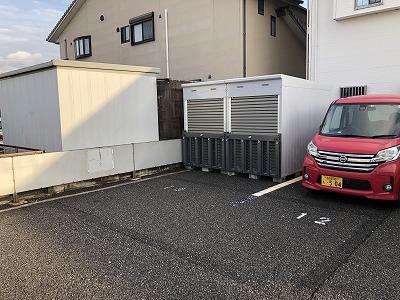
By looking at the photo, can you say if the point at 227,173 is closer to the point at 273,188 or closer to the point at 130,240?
the point at 273,188

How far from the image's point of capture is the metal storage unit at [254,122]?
22.4 feet

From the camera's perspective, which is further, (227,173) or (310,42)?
(310,42)

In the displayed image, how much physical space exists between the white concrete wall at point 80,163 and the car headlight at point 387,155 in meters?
4.94

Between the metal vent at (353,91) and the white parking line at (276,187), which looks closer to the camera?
the white parking line at (276,187)

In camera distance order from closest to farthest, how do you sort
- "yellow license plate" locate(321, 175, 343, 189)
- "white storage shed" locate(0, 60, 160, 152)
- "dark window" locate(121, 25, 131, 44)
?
"yellow license plate" locate(321, 175, 343, 189)
"white storage shed" locate(0, 60, 160, 152)
"dark window" locate(121, 25, 131, 44)

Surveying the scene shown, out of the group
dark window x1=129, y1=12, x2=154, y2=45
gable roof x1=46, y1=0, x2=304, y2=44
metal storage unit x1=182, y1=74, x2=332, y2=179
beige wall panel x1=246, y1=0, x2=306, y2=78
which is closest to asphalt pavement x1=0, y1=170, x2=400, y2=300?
metal storage unit x1=182, y1=74, x2=332, y2=179

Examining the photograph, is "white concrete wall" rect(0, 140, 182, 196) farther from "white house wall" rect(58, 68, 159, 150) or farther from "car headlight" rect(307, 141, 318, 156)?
"car headlight" rect(307, 141, 318, 156)

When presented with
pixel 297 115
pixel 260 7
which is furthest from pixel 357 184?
pixel 260 7

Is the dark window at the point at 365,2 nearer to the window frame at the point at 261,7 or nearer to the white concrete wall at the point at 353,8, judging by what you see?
the white concrete wall at the point at 353,8

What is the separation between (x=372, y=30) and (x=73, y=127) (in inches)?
326

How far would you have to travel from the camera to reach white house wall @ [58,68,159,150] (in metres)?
6.60

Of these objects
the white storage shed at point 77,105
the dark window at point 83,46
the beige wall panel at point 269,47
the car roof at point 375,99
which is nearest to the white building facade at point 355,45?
the beige wall panel at point 269,47

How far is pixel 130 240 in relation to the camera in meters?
4.01

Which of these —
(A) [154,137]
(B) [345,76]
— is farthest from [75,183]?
(B) [345,76]
